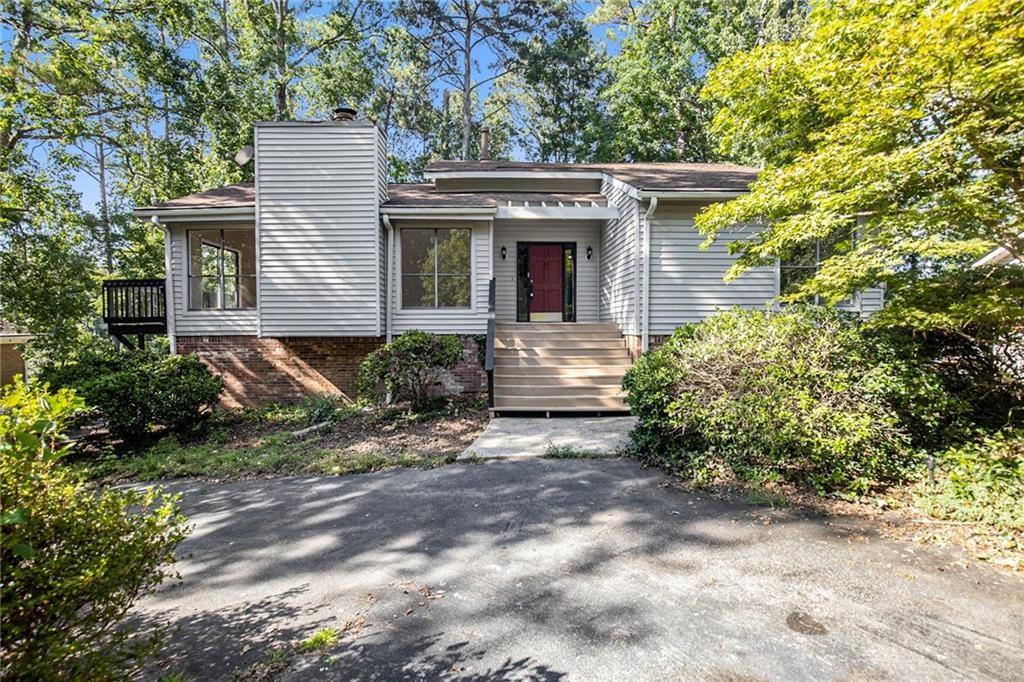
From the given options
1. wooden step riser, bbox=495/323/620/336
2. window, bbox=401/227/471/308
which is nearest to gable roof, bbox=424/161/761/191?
window, bbox=401/227/471/308

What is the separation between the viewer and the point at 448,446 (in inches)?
262

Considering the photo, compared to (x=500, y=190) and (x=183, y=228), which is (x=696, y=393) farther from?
(x=183, y=228)

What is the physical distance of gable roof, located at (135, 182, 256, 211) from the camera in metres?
9.66

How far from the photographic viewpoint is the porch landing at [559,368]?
8.09m

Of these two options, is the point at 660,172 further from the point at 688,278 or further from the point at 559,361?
the point at 559,361

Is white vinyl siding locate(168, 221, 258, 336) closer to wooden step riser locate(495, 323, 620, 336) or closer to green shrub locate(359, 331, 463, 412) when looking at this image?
green shrub locate(359, 331, 463, 412)

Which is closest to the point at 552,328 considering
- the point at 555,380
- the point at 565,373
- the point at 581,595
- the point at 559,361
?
the point at 559,361

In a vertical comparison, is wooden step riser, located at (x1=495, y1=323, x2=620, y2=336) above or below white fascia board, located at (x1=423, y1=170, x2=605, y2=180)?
below

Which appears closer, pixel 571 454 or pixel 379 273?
pixel 571 454

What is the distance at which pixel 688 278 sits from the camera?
8.99 m

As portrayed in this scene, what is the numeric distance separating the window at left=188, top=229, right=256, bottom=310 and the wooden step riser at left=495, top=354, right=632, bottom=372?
236 inches

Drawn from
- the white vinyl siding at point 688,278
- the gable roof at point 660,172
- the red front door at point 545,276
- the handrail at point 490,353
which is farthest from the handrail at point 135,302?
the white vinyl siding at point 688,278

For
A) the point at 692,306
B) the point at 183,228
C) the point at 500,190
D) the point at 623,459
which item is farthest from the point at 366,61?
the point at 623,459

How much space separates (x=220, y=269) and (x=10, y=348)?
864 cm
